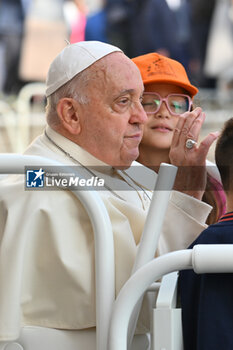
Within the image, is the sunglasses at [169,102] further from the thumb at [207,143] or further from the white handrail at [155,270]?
the white handrail at [155,270]

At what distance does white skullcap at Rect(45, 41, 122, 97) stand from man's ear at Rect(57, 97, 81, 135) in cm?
6

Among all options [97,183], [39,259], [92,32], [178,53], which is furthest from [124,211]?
[178,53]

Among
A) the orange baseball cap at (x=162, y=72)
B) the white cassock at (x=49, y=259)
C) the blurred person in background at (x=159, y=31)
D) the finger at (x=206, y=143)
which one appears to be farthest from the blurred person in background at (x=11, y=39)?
the white cassock at (x=49, y=259)

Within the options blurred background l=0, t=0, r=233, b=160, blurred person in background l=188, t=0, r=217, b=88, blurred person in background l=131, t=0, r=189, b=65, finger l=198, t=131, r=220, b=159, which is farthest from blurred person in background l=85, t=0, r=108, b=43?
finger l=198, t=131, r=220, b=159

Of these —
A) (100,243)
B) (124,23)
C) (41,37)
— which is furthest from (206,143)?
(124,23)

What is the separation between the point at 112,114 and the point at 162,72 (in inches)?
23.8

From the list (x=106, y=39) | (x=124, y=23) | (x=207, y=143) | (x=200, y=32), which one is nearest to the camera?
(x=207, y=143)

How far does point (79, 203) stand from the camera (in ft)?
7.64

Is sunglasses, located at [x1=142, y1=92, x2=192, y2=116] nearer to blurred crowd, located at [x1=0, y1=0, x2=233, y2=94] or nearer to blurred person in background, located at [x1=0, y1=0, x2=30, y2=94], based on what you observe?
blurred crowd, located at [x1=0, y1=0, x2=233, y2=94]

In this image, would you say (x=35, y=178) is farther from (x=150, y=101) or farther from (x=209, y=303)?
(x=150, y=101)

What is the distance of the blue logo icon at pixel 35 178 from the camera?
229 centimetres

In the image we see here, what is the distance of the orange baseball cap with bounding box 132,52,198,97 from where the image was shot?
3.06m

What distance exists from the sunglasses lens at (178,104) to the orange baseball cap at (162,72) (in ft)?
0.14

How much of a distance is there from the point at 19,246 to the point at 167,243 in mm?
429
